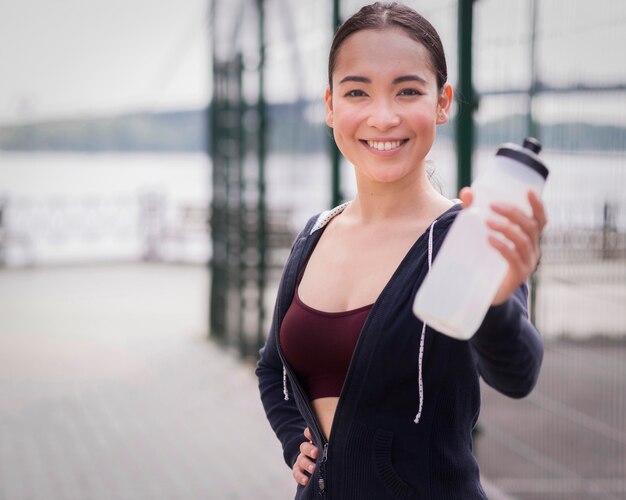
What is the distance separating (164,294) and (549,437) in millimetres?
8171

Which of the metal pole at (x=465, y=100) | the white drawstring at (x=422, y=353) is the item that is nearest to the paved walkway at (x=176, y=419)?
the metal pole at (x=465, y=100)

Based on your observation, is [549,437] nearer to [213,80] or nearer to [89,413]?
[89,413]

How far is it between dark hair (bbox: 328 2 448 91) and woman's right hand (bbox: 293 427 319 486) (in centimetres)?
77

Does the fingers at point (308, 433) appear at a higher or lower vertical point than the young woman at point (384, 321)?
lower

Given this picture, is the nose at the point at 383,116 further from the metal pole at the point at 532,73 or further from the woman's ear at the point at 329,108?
the metal pole at the point at 532,73

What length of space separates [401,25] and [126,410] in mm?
5238

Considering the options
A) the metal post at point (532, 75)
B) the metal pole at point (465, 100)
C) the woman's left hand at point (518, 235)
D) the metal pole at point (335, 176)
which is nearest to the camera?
the woman's left hand at point (518, 235)

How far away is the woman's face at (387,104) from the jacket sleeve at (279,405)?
355 millimetres

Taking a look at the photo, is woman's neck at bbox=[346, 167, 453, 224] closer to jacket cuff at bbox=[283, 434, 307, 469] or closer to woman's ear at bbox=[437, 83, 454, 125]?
woman's ear at bbox=[437, 83, 454, 125]

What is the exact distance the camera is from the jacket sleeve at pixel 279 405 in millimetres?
2117

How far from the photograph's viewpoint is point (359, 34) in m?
1.83

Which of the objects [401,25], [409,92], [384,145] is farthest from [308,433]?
[401,25]

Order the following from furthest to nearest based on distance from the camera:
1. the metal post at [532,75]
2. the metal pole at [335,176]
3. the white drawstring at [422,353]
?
the metal pole at [335,176]
the metal post at [532,75]
the white drawstring at [422,353]

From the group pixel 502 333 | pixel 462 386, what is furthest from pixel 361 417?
pixel 502 333
